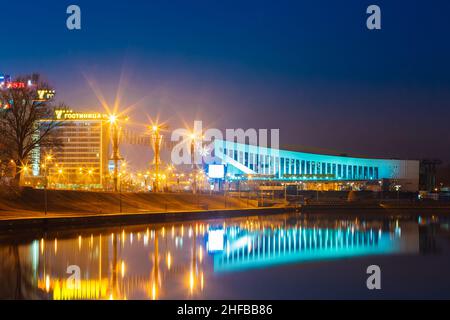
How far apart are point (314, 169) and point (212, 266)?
10870 cm

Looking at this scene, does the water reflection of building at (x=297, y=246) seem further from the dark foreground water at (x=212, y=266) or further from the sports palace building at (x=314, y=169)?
the sports palace building at (x=314, y=169)

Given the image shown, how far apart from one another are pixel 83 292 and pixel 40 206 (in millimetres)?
27122

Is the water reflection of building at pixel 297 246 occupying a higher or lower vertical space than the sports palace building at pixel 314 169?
lower

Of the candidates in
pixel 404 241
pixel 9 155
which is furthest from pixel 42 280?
pixel 9 155

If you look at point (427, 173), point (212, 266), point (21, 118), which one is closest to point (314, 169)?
point (427, 173)

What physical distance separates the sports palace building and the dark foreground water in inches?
3436

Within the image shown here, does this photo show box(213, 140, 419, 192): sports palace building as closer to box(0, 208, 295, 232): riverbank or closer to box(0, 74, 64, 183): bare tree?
box(0, 208, 295, 232): riverbank

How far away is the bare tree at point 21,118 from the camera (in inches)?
1625

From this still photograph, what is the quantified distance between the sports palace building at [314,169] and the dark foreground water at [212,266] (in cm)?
8727

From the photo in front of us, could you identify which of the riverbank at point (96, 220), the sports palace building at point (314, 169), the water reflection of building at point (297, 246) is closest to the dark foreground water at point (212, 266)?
the water reflection of building at point (297, 246)

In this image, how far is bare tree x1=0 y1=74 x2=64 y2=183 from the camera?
41.3 m

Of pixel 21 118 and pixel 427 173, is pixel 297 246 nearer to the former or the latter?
pixel 21 118

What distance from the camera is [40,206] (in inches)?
1519
